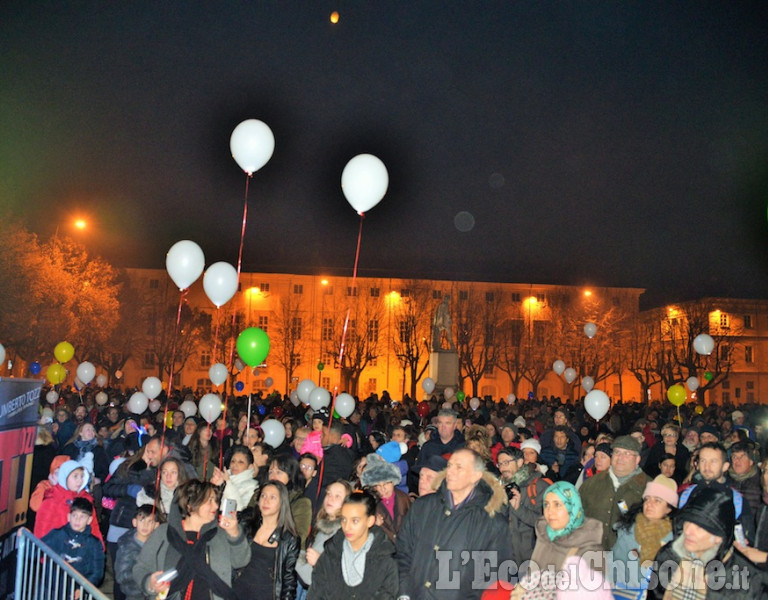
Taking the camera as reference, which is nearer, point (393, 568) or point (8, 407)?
point (393, 568)

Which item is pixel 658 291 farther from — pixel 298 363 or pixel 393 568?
pixel 393 568

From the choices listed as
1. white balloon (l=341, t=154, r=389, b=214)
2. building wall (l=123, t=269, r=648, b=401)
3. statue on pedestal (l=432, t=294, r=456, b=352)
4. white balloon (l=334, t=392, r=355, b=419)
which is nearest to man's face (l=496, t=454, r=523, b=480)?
white balloon (l=341, t=154, r=389, b=214)

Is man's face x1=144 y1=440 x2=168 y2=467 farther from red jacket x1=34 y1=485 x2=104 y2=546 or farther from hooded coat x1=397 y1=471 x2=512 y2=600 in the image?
hooded coat x1=397 y1=471 x2=512 y2=600

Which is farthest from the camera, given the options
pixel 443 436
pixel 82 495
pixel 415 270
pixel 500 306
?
pixel 415 270

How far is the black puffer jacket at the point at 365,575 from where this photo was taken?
4.36 meters

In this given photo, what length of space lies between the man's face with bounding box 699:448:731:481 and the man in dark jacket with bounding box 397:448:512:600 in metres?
2.82

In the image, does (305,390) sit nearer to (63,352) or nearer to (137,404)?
(137,404)

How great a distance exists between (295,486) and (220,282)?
4683 mm

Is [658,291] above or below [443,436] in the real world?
above

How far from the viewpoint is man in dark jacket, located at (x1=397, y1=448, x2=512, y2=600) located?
4234 mm

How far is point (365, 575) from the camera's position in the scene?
14.5 ft

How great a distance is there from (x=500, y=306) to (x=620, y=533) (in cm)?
5415

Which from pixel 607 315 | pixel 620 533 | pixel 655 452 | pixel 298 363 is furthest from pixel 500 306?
pixel 620 533

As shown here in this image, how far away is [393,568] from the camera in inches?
174
